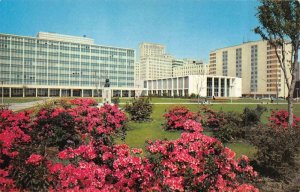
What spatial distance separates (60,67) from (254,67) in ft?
321

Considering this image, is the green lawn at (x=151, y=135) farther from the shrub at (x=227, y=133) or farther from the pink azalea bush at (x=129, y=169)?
the pink azalea bush at (x=129, y=169)

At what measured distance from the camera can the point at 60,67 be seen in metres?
109

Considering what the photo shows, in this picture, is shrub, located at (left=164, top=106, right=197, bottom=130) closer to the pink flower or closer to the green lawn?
the green lawn

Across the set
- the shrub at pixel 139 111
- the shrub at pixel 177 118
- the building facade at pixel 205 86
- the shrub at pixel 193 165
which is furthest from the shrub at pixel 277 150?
the building facade at pixel 205 86

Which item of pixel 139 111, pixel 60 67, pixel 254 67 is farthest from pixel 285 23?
pixel 254 67

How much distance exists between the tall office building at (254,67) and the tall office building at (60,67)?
6540cm

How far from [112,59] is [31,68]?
31865 millimetres

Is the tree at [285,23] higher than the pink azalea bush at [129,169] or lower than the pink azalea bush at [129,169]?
higher

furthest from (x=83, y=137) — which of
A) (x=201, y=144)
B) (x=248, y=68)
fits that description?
(x=248, y=68)

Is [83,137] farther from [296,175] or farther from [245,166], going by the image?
[296,175]

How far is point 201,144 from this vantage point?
7.89 metres

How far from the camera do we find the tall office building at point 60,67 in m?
99.6

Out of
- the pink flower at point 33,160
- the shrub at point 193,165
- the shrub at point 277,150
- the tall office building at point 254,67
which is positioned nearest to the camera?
the shrub at point 193,165

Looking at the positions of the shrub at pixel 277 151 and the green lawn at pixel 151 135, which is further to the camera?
the green lawn at pixel 151 135
